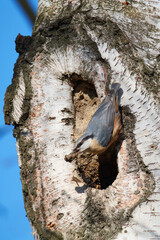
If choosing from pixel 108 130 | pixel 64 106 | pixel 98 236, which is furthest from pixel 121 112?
pixel 98 236

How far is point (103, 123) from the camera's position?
7.72ft

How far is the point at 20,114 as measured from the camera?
2281 millimetres

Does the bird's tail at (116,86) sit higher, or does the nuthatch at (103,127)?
the bird's tail at (116,86)

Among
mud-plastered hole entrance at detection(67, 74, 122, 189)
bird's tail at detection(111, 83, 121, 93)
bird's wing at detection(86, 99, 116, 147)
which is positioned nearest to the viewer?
bird's tail at detection(111, 83, 121, 93)

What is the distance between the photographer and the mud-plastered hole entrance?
246 centimetres

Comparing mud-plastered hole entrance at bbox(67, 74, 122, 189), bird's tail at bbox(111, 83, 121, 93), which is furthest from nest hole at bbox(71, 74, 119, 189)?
bird's tail at bbox(111, 83, 121, 93)

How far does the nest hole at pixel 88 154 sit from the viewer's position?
2.46m

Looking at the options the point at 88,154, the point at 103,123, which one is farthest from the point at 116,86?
the point at 88,154

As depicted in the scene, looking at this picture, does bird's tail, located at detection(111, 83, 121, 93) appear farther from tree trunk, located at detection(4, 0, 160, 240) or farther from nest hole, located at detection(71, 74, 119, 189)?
nest hole, located at detection(71, 74, 119, 189)

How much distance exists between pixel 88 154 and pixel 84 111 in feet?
1.23

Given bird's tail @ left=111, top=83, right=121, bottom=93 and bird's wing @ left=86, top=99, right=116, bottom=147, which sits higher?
bird's tail @ left=111, top=83, right=121, bottom=93

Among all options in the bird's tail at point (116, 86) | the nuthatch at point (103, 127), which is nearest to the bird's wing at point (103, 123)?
the nuthatch at point (103, 127)

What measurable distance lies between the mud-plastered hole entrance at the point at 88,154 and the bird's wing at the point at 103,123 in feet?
0.39

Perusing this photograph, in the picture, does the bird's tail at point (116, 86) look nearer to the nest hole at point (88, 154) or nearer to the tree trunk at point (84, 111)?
the tree trunk at point (84, 111)
